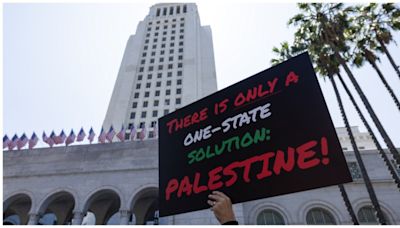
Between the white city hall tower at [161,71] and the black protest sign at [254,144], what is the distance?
38067mm

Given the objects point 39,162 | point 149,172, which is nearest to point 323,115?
point 149,172

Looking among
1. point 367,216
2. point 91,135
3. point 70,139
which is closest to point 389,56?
point 367,216

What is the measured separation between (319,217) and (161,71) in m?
46.3

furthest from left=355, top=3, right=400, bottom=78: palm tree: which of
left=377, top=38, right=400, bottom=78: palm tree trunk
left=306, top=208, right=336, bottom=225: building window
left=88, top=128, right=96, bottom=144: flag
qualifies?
left=88, top=128, right=96, bottom=144: flag

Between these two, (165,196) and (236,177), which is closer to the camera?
(236,177)

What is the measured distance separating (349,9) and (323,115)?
68.0 feet

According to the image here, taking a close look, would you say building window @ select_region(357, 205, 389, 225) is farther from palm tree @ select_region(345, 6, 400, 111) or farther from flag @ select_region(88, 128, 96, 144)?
flag @ select_region(88, 128, 96, 144)

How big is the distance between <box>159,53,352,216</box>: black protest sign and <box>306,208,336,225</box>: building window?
609 inches

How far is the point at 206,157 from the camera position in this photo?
151 inches

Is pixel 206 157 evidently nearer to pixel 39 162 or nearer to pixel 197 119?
pixel 197 119

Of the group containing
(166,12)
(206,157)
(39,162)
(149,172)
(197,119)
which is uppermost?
(166,12)

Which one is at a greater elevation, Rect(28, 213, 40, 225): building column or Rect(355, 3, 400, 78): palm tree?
Rect(355, 3, 400, 78): palm tree

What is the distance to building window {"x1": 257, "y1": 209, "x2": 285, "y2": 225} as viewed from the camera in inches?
666

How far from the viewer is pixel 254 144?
3.54m
